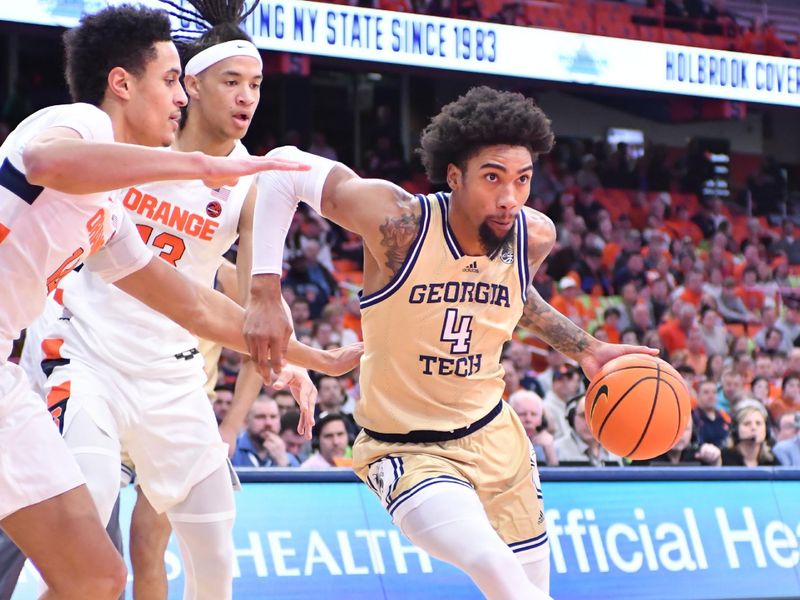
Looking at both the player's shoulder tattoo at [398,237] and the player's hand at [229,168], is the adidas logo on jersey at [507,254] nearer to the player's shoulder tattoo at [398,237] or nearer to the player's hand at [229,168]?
the player's shoulder tattoo at [398,237]

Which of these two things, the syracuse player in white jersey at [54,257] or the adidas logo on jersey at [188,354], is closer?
the syracuse player in white jersey at [54,257]

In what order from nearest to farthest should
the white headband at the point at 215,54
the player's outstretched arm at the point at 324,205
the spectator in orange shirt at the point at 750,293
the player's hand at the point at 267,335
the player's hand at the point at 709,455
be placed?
the player's hand at the point at 267,335, the player's outstretched arm at the point at 324,205, the white headband at the point at 215,54, the player's hand at the point at 709,455, the spectator in orange shirt at the point at 750,293

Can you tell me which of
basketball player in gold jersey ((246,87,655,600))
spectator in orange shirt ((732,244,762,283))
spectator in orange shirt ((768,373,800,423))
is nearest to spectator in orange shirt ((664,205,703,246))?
spectator in orange shirt ((732,244,762,283))

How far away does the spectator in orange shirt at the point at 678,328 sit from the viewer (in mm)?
12953

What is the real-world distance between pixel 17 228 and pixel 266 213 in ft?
3.97

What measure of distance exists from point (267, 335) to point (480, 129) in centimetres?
106

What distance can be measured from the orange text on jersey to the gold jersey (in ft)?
2.54

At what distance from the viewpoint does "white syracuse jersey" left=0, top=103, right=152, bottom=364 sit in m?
3.40

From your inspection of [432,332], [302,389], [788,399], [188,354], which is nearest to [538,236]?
[432,332]

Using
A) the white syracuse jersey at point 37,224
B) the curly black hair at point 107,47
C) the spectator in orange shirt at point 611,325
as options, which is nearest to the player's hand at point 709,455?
the spectator in orange shirt at point 611,325

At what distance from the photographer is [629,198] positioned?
17.8 metres

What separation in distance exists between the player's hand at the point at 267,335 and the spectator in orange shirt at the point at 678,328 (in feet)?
29.7

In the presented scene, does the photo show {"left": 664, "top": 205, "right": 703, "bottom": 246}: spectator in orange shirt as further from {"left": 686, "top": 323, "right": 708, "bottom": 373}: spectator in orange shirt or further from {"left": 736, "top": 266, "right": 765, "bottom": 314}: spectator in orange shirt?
{"left": 686, "top": 323, "right": 708, "bottom": 373}: spectator in orange shirt

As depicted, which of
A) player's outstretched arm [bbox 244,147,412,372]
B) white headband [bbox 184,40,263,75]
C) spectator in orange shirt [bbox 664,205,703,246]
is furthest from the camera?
spectator in orange shirt [bbox 664,205,703,246]
